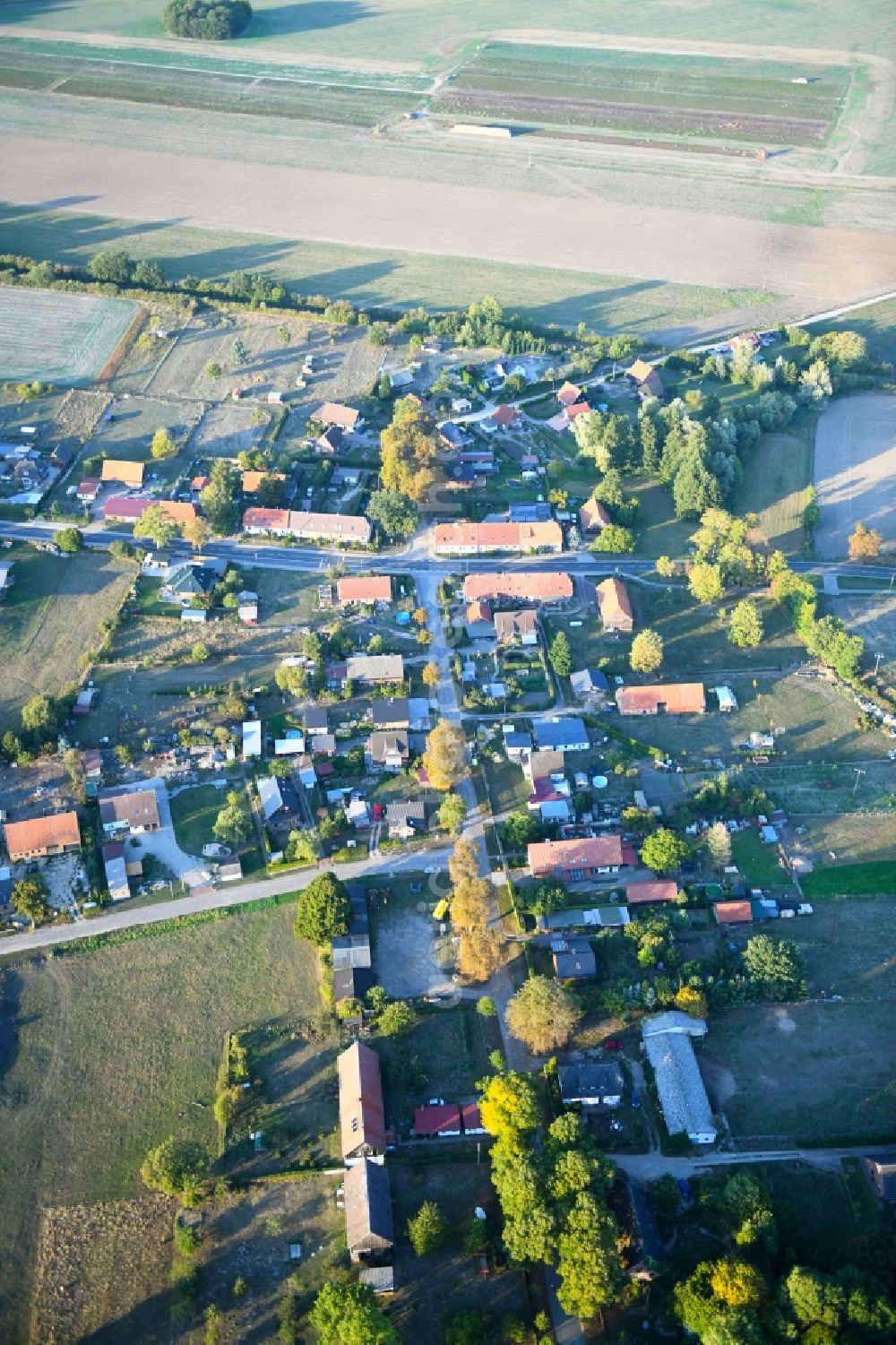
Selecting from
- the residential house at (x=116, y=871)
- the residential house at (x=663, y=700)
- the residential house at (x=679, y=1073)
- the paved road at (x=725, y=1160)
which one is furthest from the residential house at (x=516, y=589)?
the paved road at (x=725, y=1160)

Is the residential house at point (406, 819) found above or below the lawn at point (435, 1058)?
above

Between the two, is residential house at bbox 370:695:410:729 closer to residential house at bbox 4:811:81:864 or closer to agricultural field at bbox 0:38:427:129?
residential house at bbox 4:811:81:864

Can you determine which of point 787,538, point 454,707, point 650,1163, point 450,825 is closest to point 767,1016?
point 650,1163

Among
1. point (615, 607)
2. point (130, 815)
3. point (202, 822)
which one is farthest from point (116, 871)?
point (615, 607)

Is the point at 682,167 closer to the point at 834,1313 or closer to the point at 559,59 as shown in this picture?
the point at 559,59

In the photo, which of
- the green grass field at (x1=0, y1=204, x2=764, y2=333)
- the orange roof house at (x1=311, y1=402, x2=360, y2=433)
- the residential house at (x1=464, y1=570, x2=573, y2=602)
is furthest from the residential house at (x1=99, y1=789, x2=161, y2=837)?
the green grass field at (x1=0, y1=204, x2=764, y2=333)

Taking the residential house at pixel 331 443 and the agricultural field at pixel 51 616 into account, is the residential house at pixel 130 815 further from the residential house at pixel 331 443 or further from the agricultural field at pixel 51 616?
the residential house at pixel 331 443
